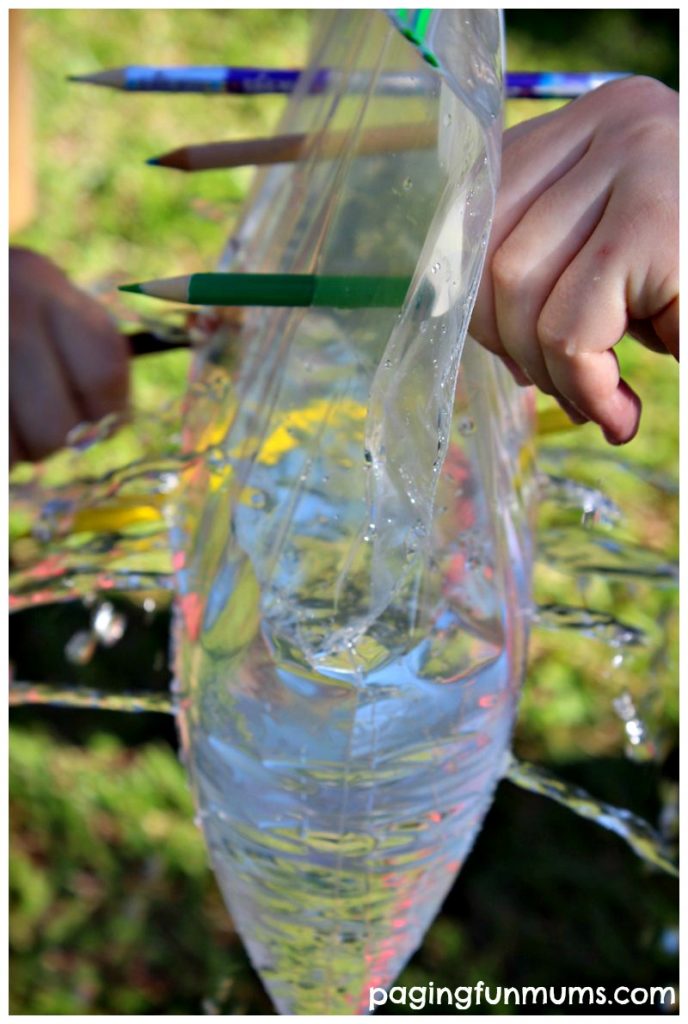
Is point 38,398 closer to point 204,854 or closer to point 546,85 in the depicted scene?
point 546,85

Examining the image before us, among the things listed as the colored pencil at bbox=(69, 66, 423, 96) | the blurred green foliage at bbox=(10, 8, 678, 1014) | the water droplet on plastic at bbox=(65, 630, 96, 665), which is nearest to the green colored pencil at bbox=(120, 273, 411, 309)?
the colored pencil at bbox=(69, 66, 423, 96)

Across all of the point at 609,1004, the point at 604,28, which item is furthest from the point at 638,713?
the point at 604,28

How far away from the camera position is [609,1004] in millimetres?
854

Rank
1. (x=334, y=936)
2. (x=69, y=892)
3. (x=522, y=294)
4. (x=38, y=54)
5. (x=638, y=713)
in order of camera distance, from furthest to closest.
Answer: (x=38, y=54)
(x=69, y=892)
(x=638, y=713)
(x=334, y=936)
(x=522, y=294)

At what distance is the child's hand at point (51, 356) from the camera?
2.20 feet

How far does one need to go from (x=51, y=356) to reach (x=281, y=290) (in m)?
0.28

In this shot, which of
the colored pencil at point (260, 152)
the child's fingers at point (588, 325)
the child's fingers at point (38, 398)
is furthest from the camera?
the child's fingers at point (38, 398)

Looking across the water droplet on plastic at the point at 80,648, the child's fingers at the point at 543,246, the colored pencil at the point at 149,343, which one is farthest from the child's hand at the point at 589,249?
the water droplet on plastic at the point at 80,648

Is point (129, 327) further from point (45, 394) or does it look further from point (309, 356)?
point (309, 356)

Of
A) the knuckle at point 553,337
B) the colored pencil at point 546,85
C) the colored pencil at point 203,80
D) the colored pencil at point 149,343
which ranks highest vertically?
the colored pencil at point 546,85

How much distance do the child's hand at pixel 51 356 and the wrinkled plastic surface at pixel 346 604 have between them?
0.56 ft

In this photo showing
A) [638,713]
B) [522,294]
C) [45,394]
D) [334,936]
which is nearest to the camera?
[522,294]

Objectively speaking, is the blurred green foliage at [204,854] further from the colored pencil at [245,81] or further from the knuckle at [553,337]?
the knuckle at [553,337]

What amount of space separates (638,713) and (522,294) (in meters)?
0.50
